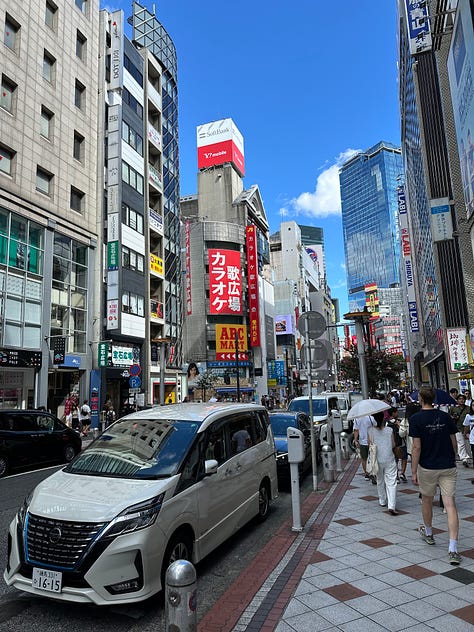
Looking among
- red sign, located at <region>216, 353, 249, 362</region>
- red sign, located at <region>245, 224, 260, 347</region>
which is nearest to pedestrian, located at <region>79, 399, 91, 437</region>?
red sign, located at <region>216, 353, 249, 362</region>

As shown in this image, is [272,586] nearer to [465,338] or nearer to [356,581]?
[356,581]

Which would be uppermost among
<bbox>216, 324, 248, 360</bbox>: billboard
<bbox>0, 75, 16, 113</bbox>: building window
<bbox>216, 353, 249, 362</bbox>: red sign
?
<bbox>0, 75, 16, 113</bbox>: building window

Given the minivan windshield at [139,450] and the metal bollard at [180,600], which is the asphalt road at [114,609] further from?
the metal bollard at [180,600]

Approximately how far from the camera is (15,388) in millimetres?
21500

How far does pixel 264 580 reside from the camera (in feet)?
15.1

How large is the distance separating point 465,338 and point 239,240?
136ft

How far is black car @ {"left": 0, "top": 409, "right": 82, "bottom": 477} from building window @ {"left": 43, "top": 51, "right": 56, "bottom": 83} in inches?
832

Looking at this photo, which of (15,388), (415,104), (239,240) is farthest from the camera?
(239,240)

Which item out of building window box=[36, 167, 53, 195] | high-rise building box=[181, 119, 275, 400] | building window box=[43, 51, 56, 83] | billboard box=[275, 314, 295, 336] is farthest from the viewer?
billboard box=[275, 314, 295, 336]

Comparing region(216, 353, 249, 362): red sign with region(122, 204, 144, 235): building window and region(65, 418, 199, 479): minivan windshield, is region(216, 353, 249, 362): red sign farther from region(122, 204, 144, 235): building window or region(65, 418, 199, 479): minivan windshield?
region(65, 418, 199, 479): minivan windshield

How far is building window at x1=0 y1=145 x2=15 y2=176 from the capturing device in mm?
21312

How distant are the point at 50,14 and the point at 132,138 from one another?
8683 mm

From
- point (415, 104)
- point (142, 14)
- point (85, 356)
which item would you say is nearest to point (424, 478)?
point (85, 356)

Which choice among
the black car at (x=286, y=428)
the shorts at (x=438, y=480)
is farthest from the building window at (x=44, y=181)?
the shorts at (x=438, y=480)
